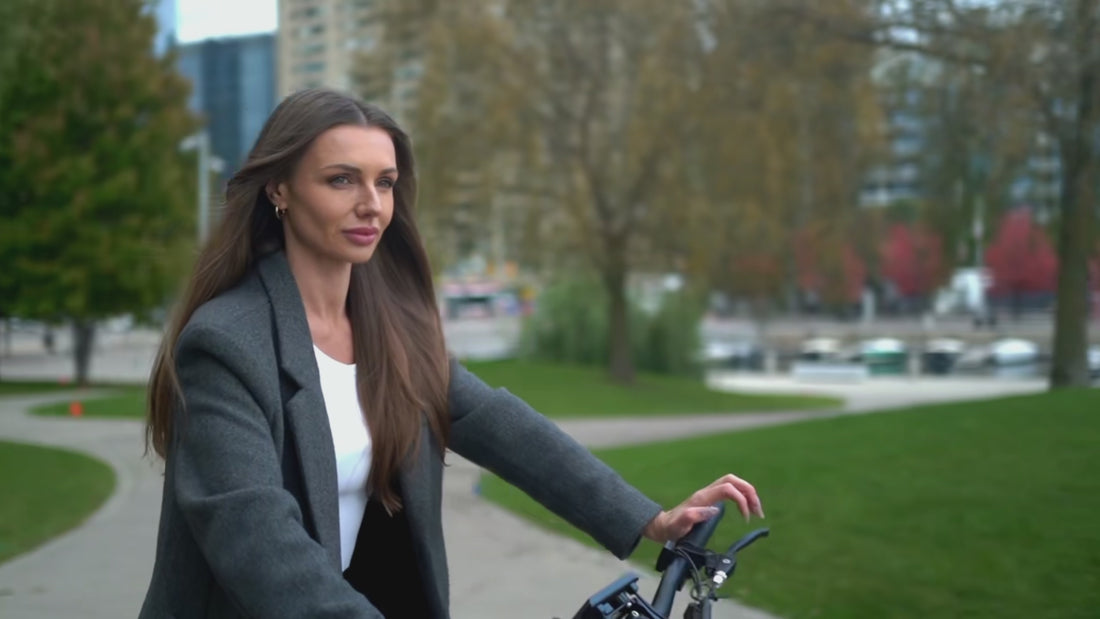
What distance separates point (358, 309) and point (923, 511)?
7.30 metres

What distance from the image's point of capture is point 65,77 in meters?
29.9

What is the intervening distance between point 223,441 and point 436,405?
0.50m

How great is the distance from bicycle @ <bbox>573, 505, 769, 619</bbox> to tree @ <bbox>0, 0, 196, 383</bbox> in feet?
92.7

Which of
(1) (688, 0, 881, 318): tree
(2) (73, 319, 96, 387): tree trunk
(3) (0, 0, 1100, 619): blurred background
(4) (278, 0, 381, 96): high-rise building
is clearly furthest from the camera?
(2) (73, 319, 96, 387): tree trunk

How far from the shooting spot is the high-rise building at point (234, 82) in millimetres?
20078

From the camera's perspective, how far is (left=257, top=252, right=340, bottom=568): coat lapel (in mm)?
2205

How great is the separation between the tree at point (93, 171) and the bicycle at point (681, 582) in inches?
1112

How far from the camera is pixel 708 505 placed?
234 centimetres

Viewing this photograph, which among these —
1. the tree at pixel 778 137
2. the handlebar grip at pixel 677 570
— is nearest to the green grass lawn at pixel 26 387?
the tree at pixel 778 137

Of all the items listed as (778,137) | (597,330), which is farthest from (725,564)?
(597,330)

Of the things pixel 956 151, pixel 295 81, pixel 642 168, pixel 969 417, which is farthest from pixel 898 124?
pixel 969 417

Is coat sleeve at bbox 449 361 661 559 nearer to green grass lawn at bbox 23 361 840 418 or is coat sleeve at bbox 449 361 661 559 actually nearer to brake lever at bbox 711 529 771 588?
brake lever at bbox 711 529 771 588

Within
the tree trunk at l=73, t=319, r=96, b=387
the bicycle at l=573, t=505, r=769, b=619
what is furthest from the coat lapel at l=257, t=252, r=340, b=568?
the tree trunk at l=73, t=319, r=96, b=387

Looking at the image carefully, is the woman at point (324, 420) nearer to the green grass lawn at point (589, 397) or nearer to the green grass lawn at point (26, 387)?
the green grass lawn at point (589, 397)
